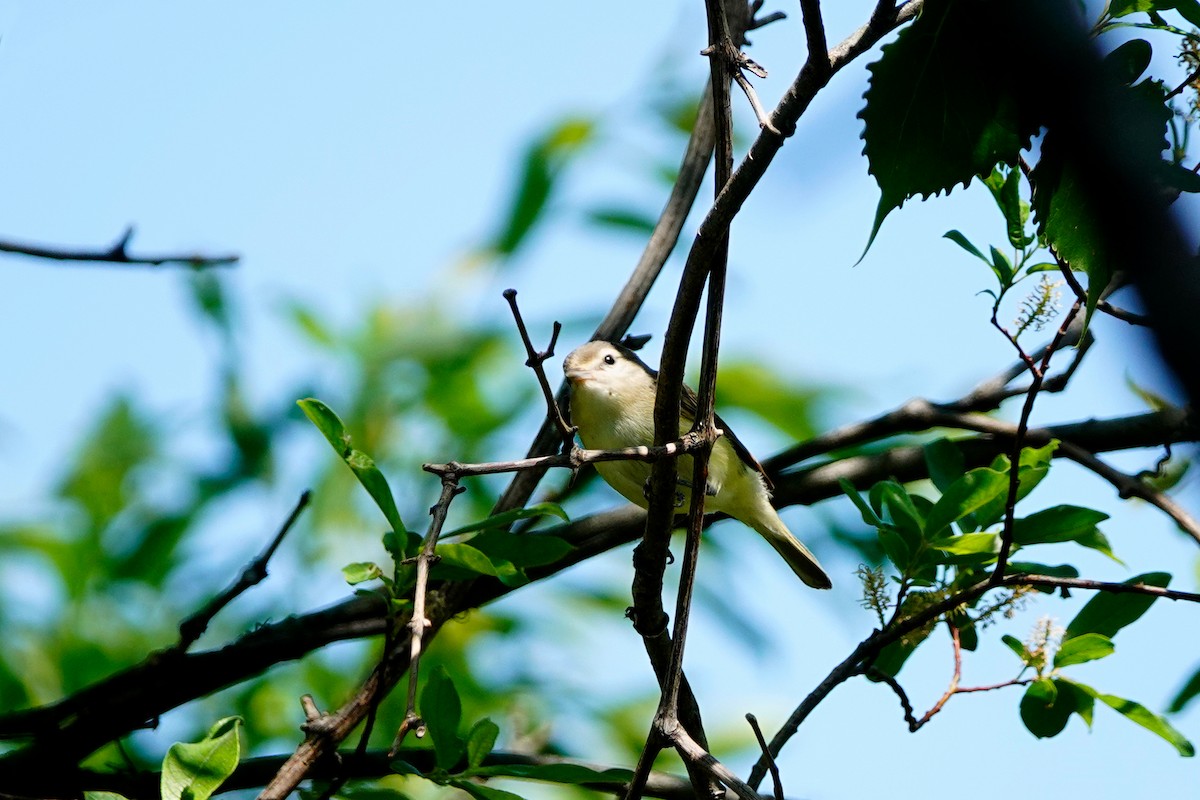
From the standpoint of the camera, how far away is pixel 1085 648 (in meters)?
1.87

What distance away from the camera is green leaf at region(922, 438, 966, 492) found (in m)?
2.25

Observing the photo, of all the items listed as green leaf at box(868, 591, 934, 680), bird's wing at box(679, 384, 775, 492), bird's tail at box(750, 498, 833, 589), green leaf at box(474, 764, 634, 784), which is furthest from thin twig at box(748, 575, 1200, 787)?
bird's tail at box(750, 498, 833, 589)

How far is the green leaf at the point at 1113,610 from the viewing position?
1.95 m

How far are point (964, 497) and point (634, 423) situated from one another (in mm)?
1393

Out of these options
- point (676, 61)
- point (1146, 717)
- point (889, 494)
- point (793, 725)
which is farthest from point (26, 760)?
point (676, 61)

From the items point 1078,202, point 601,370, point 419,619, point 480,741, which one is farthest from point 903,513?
point 601,370

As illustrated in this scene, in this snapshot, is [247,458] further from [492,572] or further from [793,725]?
[793,725]

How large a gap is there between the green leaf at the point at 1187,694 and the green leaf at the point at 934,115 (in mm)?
1412

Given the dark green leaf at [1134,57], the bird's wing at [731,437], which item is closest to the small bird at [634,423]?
the bird's wing at [731,437]

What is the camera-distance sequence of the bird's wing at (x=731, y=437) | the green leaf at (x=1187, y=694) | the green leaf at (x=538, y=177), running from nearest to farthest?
1. the green leaf at (x=1187, y=694)
2. the bird's wing at (x=731, y=437)
3. the green leaf at (x=538, y=177)

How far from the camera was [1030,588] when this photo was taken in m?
1.92

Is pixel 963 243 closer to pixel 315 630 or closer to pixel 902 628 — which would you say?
pixel 902 628

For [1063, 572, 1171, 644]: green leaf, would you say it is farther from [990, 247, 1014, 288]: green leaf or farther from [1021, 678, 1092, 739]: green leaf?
[990, 247, 1014, 288]: green leaf

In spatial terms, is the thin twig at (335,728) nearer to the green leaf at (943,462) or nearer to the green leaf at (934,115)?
the green leaf at (934,115)
